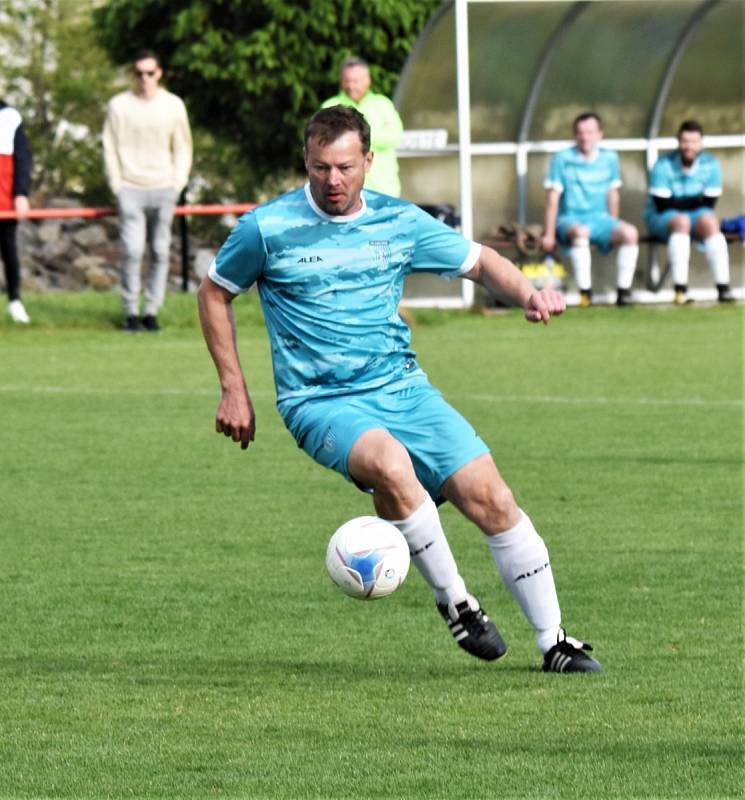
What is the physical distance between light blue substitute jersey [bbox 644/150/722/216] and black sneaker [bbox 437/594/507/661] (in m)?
14.9

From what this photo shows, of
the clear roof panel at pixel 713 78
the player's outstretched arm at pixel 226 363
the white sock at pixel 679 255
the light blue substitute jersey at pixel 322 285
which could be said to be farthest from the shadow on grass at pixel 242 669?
the clear roof panel at pixel 713 78

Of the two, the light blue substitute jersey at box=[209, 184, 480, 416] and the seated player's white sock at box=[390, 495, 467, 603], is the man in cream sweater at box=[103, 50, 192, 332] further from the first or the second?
the seated player's white sock at box=[390, 495, 467, 603]

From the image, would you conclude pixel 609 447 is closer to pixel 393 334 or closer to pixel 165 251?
pixel 393 334

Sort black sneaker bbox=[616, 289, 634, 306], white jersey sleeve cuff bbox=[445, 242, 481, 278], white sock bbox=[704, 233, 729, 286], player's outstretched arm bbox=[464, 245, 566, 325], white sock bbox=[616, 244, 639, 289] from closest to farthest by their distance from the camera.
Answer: player's outstretched arm bbox=[464, 245, 566, 325]
white jersey sleeve cuff bbox=[445, 242, 481, 278]
white sock bbox=[616, 244, 639, 289]
white sock bbox=[704, 233, 729, 286]
black sneaker bbox=[616, 289, 634, 306]

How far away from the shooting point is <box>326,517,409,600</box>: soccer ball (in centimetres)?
607

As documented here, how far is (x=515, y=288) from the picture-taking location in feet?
21.1

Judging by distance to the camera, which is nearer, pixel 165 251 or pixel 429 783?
pixel 429 783

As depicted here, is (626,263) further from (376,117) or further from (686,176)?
(376,117)

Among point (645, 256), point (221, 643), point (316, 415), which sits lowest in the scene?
point (645, 256)

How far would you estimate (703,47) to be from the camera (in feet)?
74.0

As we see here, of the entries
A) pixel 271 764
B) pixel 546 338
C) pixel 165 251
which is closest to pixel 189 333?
Result: pixel 165 251

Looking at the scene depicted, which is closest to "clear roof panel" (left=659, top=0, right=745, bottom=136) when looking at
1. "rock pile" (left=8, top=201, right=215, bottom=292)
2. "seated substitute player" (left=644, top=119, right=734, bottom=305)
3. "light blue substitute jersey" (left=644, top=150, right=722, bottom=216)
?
"seated substitute player" (left=644, top=119, right=734, bottom=305)

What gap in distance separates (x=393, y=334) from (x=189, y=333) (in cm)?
1208

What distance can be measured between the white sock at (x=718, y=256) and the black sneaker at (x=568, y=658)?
14.8 metres
